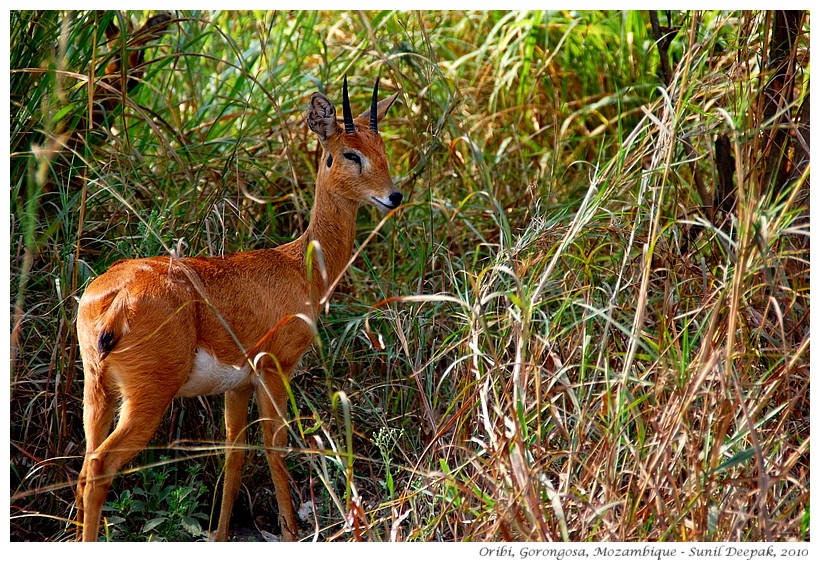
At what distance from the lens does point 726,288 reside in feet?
10.4

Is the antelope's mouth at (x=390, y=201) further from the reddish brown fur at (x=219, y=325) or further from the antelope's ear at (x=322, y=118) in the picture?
the antelope's ear at (x=322, y=118)

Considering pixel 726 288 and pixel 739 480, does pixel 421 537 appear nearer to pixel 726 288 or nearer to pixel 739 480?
pixel 739 480

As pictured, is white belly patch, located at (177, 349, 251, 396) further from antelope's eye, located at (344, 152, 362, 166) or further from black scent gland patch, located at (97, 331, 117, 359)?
antelope's eye, located at (344, 152, 362, 166)

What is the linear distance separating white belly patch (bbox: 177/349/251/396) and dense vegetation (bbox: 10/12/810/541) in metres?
0.29

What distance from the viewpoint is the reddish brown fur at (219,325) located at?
354cm

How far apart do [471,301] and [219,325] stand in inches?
46.3

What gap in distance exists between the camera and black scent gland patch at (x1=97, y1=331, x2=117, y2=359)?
136 inches

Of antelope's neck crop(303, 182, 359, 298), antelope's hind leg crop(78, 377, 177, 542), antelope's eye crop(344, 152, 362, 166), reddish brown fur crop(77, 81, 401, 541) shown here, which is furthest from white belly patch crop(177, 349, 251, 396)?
antelope's eye crop(344, 152, 362, 166)

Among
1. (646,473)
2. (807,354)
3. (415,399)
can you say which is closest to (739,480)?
(646,473)

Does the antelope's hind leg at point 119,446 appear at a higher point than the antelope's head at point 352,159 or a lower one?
lower

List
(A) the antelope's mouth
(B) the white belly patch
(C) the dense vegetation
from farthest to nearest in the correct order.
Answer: (A) the antelope's mouth
(B) the white belly patch
(C) the dense vegetation

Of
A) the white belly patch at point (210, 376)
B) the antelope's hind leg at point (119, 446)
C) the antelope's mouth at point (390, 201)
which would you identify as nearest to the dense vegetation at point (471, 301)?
the antelope's hind leg at point (119, 446)

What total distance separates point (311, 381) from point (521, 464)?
1913 mm

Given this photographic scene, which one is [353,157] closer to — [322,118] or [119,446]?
[322,118]
